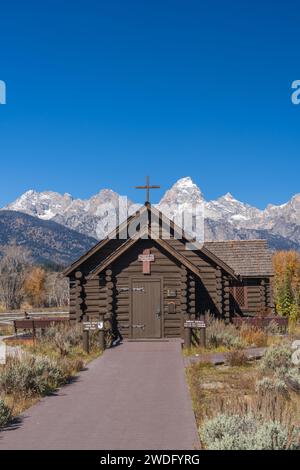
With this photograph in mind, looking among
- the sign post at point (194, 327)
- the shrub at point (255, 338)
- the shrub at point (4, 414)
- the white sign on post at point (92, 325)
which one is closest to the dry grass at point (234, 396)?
the sign post at point (194, 327)

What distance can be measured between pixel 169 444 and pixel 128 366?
7659 mm

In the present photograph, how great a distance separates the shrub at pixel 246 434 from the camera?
7.02 meters

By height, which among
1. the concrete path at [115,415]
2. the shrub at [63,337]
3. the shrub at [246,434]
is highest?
the shrub at [63,337]

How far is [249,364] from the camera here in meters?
16.3

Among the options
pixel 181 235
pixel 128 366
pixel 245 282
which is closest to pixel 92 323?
pixel 128 366

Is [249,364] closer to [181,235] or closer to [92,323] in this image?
[92,323]

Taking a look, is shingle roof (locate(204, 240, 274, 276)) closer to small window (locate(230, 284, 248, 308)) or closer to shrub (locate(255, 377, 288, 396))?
small window (locate(230, 284, 248, 308))

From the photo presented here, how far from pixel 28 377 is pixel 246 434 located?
600cm

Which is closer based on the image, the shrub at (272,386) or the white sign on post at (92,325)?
the shrub at (272,386)

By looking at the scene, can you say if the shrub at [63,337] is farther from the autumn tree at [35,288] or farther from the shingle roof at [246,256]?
the autumn tree at [35,288]

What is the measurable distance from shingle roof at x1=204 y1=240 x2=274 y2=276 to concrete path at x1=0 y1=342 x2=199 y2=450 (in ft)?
46.8

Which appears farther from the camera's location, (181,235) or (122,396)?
(181,235)

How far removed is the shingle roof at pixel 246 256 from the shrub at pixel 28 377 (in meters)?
17.5

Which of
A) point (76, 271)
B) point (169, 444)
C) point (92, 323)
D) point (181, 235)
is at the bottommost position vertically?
point (169, 444)
